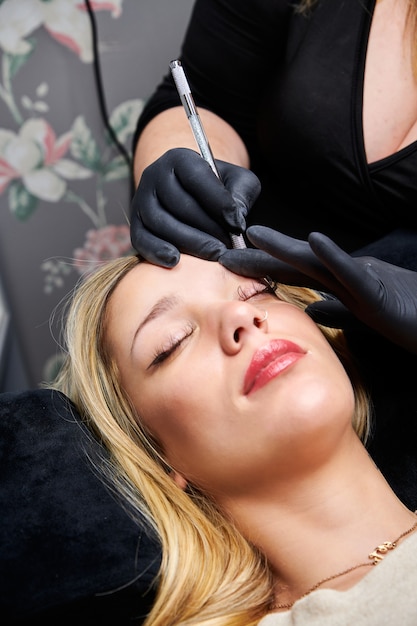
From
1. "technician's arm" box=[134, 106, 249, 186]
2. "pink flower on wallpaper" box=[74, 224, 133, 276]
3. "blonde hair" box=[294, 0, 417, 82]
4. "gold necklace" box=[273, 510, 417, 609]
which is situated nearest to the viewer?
"gold necklace" box=[273, 510, 417, 609]

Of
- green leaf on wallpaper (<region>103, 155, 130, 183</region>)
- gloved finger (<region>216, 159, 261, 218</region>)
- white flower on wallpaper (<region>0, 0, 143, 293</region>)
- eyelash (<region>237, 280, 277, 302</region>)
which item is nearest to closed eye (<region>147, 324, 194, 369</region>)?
eyelash (<region>237, 280, 277, 302</region>)

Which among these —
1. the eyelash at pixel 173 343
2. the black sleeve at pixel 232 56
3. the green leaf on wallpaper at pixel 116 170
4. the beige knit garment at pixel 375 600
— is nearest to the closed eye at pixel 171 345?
the eyelash at pixel 173 343

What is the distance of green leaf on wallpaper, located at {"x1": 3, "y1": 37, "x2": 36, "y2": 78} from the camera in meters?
1.66

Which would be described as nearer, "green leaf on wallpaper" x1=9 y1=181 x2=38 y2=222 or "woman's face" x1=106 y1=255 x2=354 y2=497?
"woman's face" x1=106 y1=255 x2=354 y2=497

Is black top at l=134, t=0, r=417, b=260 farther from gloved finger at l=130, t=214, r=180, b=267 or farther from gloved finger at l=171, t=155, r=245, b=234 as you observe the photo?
gloved finger at l=130, t=214, r=180, b=267

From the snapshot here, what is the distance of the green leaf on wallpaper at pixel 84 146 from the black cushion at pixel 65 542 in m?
0.91

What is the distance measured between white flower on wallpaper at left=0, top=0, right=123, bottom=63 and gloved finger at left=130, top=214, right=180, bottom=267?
2.37 feet

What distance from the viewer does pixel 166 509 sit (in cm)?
105

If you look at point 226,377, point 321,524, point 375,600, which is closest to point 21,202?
point 226,377

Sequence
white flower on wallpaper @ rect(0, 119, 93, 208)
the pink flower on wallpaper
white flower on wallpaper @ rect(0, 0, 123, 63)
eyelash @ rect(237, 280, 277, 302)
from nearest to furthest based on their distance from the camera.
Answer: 1. eyelash @ rect(237, 280, 277, 302)
2. white flower on wallpaper @ rect(0, 0, 123, 63)
3. white flower on wallpaper @ rect(0, 119, 93, 208)
4. the pink flower on wallpaper

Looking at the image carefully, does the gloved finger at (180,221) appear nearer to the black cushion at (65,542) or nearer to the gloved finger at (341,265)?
the gloved finger at (341,265)

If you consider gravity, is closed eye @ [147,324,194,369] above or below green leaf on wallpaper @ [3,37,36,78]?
below

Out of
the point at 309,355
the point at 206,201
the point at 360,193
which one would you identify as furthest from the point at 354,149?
the point at 309,355

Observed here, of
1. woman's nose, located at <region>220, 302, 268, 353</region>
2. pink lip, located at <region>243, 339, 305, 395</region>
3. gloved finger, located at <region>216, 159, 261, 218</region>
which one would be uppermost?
gloved finger, located at <region>216, 159, 261, 218</region>
